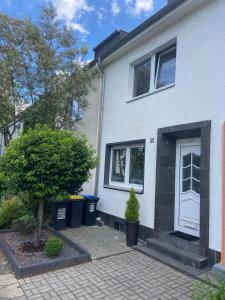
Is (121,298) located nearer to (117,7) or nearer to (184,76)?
(184,76)

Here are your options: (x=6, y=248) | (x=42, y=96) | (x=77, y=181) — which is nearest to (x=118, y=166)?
(x=77, y=181)

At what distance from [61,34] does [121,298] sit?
8.12 m

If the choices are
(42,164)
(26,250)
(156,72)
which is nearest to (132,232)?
(26,250)

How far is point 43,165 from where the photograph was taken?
4.92m

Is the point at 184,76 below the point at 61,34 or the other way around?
below

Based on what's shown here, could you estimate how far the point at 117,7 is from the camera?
8883 millimetres

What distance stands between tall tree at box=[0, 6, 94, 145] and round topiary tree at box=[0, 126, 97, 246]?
3352 millimetres

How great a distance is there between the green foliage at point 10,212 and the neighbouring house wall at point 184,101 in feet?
8.44

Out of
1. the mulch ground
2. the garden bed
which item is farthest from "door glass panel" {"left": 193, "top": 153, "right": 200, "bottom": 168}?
the mulch ground

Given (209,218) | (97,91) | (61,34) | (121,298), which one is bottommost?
(121,298)

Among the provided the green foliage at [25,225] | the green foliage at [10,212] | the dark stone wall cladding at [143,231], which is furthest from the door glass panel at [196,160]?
the green foliage at [10,212]

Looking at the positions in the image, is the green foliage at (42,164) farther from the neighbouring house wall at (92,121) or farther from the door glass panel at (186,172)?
the neighbouring house wall at (92,121)

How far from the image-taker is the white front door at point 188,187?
563 centimetres

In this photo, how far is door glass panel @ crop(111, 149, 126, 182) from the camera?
800 centimetres
